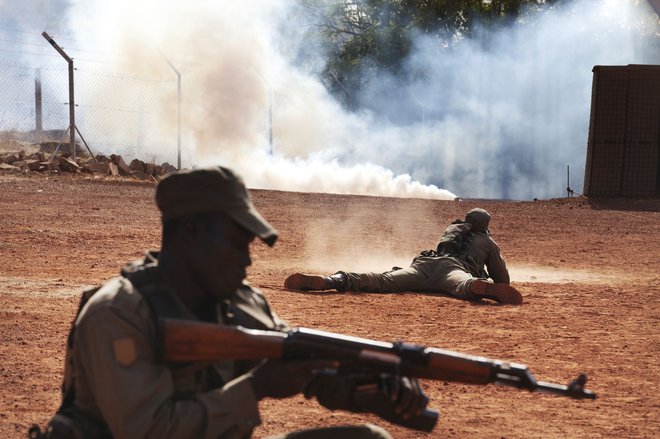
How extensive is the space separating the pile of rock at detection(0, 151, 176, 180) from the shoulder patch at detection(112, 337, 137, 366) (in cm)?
1863

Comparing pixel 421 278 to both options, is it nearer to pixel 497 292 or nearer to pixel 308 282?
pixel 497 292

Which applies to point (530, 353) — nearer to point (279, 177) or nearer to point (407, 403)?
point (407, 403)

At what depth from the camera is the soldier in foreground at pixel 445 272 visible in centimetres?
1053

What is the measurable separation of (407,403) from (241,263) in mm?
626

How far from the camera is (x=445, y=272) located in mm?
10727

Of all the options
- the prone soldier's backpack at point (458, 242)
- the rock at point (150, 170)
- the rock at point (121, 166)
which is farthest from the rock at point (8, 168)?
the prone soldier's backpack at point (458, 242)

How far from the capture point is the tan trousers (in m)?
10.6

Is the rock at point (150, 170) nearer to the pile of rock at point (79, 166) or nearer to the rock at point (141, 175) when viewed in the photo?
the pile of rock at point (79, 166)

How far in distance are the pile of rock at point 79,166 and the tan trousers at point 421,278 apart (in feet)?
38.6

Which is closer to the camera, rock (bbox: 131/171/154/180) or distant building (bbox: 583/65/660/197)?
rock (bbox: 131/171/154/180)

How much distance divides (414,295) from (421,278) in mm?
205

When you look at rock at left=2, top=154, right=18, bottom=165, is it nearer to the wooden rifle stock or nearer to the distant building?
the distant building

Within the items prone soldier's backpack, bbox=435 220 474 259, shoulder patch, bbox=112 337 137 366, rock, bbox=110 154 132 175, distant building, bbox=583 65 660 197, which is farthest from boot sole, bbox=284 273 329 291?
distant building, bbox=583 65 660 197

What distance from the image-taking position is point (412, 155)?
103 feet
